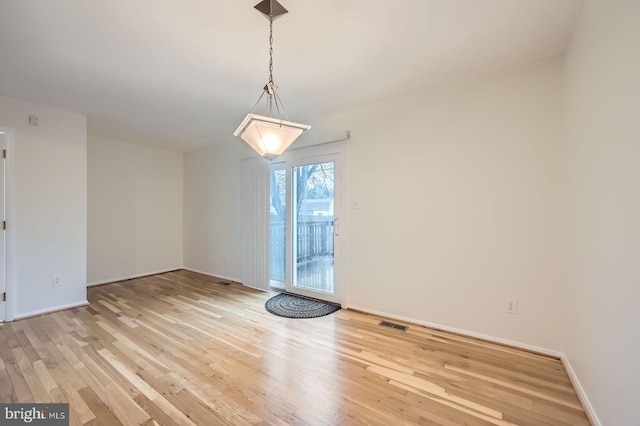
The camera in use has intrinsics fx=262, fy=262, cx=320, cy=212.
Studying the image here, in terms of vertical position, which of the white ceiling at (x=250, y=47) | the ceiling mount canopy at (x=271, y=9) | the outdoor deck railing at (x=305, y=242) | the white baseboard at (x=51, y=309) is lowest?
the white baseboard at (x=51, y=309)

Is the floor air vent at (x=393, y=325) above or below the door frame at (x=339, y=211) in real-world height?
below

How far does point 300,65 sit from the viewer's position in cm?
232

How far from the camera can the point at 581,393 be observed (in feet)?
5.59

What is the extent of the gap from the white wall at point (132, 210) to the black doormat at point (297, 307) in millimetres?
3011

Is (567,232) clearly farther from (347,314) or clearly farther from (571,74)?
(347,314)

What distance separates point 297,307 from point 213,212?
9.05 ft

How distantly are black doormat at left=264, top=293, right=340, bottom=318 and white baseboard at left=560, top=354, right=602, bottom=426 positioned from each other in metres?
2.14

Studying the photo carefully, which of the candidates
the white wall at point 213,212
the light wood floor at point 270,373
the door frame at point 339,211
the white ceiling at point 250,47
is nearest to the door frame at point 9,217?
the light wood floor at point 270,373

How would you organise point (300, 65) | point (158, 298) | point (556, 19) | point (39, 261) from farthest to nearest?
1. point (158, 298)
2. point (39, 261)
3. point (300, 65)
4. point (556, 19)

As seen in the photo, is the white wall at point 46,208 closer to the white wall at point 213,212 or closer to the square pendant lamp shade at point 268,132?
the white wall at point 213,212

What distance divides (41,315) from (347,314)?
3657 mm

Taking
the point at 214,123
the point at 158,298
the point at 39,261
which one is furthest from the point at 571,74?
the point at 39,261

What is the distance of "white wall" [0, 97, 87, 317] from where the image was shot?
3012 millimetres

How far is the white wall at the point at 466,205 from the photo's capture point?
88.1 inches
